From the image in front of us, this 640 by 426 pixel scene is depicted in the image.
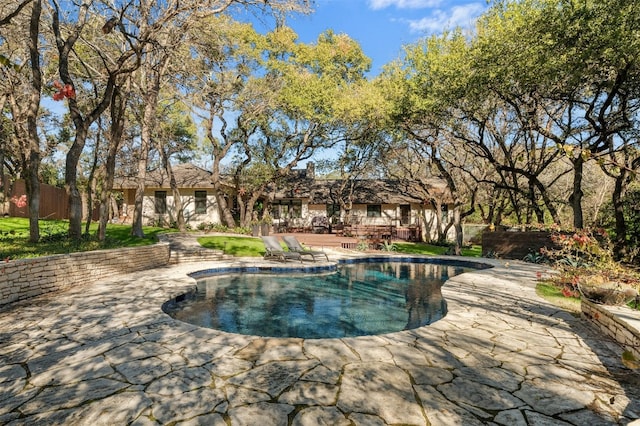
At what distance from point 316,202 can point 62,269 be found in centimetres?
2410

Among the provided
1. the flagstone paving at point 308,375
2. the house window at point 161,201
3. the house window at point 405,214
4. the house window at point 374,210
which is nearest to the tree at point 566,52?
the flagstone paving at point 308,375

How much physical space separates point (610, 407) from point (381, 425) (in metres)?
2.36

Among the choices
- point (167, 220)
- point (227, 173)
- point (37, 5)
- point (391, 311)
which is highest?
point (37, 5)

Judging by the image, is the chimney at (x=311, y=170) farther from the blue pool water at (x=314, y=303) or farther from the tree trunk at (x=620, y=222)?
the tree trunk at (x=620, y=222)

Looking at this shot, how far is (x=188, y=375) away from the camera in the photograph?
3846mm

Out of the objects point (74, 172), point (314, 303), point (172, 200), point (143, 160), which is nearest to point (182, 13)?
point (74, 172)

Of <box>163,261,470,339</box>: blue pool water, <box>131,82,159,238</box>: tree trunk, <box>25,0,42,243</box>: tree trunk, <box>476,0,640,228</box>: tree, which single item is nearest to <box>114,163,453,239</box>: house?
<box>131,82,159,238</box>: tree trunk

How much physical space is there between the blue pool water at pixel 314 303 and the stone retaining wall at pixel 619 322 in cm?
256

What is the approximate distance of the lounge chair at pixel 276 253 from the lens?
13921 millimetres

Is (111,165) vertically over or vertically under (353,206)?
over

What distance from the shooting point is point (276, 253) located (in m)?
14.3

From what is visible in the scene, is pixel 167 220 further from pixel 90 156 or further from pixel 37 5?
pixel 37 5

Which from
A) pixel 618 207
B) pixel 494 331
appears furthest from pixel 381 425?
pixel 618 207

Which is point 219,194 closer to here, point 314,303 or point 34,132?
point 34,132
